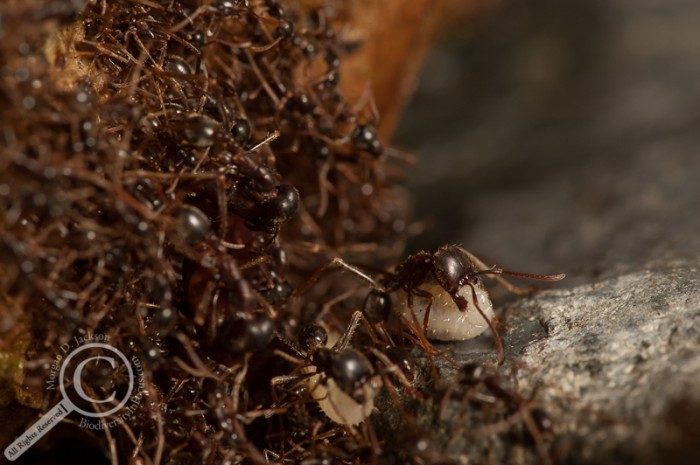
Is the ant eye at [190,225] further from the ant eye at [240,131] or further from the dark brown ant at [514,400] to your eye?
the dark brown ant at [514,400]

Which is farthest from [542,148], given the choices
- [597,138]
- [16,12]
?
[16,12]

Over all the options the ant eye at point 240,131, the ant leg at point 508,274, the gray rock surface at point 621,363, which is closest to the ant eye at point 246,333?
the ant eye at point 240,131

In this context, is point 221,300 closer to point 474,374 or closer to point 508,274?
point 474,374

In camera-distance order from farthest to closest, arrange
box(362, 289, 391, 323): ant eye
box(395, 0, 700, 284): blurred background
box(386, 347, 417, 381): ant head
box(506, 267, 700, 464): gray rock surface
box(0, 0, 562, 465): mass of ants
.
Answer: box(395, 0, 700, 284): blurred background → box(362, 289, 391, 323): ant eye → box(386, 347, 417, 381): ant head → box(0, 0, 562, 465): mass of ants → box(506, 267, 700, 464): gray rock surface

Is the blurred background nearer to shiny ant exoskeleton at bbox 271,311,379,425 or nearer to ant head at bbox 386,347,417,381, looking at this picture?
ant head at bbox 386,347,417,381

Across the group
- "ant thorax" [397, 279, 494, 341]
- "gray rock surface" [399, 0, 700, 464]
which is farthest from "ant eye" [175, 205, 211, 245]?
"gray rock surface" [399, 0, 700, 464]

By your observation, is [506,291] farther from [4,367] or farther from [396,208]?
[4,367]
